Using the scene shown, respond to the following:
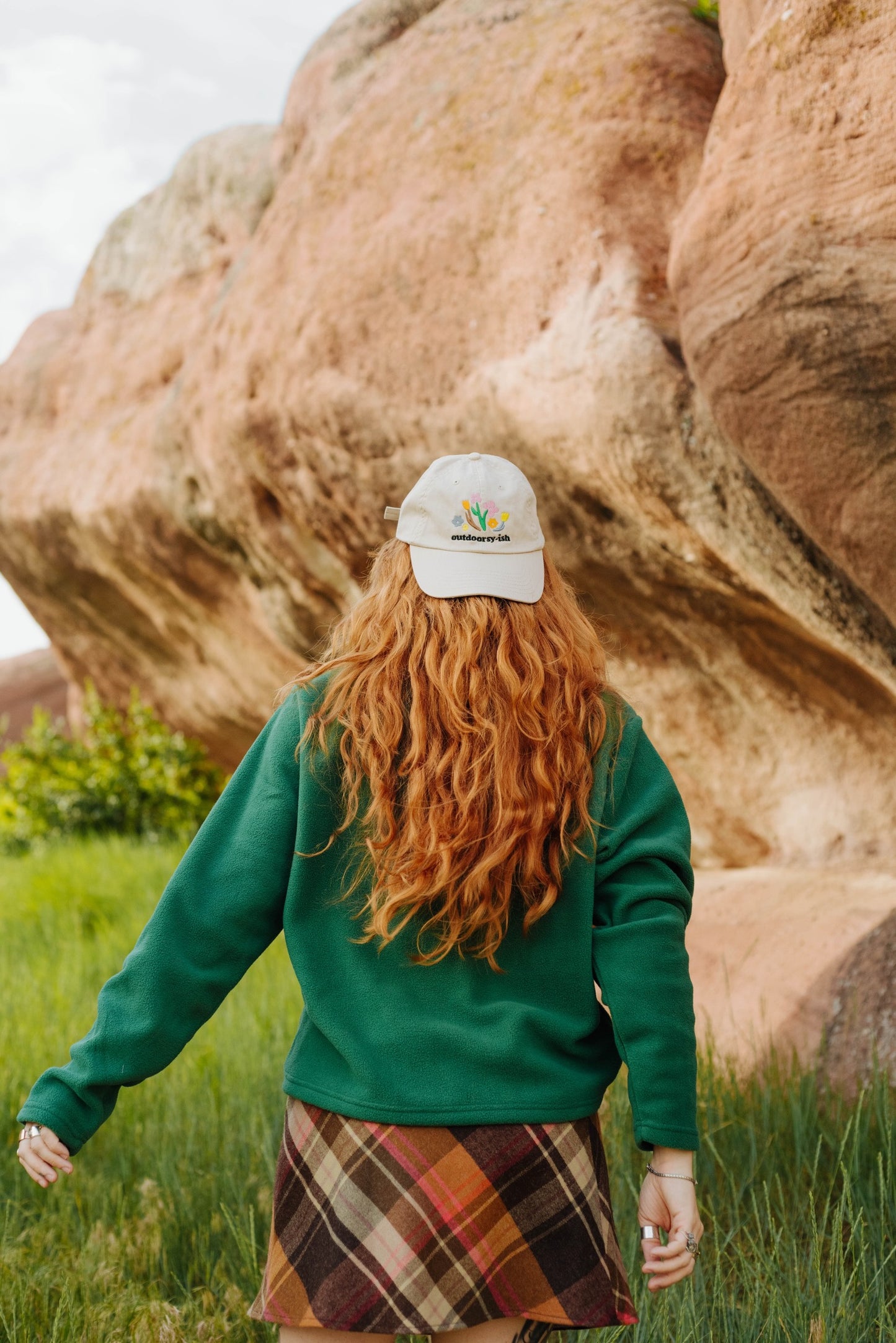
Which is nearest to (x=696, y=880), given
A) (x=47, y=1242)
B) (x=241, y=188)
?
(x=47, y=1242)

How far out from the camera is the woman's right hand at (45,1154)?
1.46m

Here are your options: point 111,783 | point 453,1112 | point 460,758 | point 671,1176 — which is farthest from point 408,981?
point 111,783

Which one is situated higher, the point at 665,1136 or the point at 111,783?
the point at 665,1136

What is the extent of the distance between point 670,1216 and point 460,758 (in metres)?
0.62

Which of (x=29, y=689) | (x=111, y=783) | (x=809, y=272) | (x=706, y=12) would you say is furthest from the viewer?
(x=29, y=689)

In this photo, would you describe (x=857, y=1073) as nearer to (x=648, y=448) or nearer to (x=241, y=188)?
(x=648, y=448)

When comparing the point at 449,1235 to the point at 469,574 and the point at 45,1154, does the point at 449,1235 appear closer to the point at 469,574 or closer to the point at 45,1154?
the point at 45,1154

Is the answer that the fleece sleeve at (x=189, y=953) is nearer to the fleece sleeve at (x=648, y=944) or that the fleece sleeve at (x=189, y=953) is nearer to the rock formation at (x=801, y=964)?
the fleece sleeve at (x=648, y=944)

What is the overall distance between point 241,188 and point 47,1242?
199 inches

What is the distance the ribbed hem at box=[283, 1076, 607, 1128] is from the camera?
1.41 m

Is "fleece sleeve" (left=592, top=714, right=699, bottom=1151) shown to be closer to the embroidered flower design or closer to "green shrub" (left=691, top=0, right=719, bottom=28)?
the embroidered flower design

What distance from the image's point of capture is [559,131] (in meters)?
3.61

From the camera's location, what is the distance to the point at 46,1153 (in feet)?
4.84

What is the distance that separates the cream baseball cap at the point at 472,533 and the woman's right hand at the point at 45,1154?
0.85 meters
